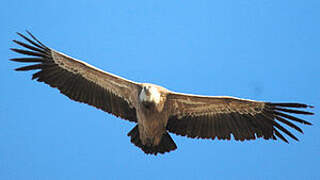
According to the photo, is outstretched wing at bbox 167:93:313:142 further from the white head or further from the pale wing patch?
the pale wing patch

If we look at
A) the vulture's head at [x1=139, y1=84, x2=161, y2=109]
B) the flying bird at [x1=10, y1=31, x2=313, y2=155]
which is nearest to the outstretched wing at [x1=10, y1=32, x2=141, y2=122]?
the flying bird at [x1=10, y1=31, x2=313, y2=155]

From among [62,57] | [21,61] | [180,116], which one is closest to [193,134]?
[180,116]

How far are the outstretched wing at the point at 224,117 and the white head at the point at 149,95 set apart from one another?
0.42 m

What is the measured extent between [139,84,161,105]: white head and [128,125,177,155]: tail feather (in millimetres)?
833

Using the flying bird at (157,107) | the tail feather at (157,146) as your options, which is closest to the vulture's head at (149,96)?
the flying bird at (157,107)

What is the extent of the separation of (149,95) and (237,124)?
5.32 ft

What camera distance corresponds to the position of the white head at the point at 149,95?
6625 mm

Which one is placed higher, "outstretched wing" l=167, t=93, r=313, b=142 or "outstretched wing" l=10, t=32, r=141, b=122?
"outstretched wing" l=10, t=32, r=141, b=122

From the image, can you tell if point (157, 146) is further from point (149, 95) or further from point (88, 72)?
point (88, 72)

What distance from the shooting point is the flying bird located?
6.98m

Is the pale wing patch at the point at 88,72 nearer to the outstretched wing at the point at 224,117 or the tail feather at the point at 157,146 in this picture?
the tail feather at the point at 157,146

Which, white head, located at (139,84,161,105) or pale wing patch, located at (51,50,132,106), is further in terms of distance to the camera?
pale wing patch, located at (51,50,132,106)

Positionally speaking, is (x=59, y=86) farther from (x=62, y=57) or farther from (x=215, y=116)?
(x=215, y=116)

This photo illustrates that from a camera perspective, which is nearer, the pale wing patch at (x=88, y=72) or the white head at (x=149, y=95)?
the white head at (x=149, y=95)
